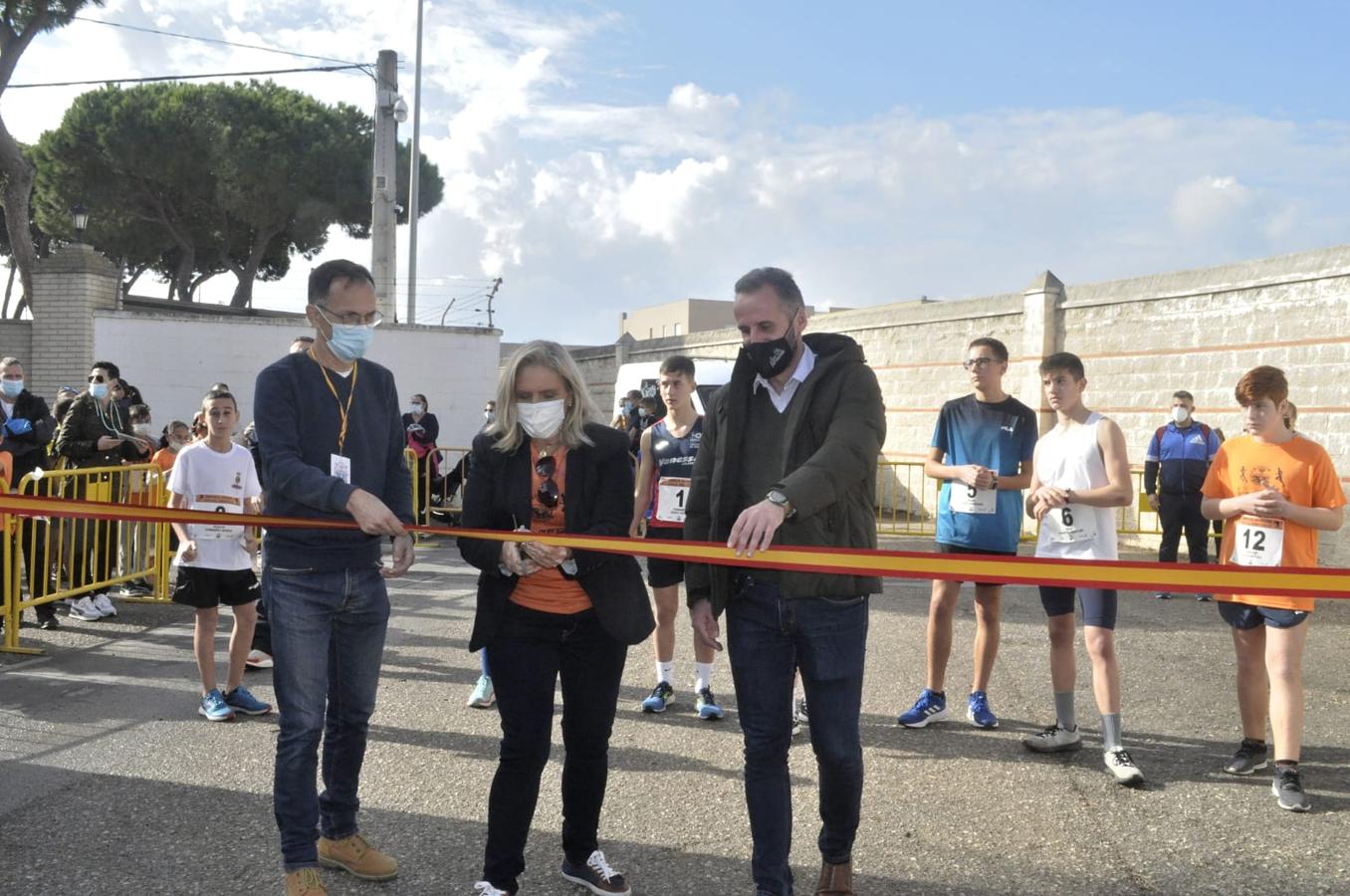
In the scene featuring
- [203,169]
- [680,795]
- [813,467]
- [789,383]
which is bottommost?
[680,795]

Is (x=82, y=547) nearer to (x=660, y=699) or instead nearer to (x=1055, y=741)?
(x=660, y=699)

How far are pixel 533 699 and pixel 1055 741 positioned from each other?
10.1ft

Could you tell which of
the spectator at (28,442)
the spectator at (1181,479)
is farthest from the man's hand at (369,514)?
the spectator at (1181,479)

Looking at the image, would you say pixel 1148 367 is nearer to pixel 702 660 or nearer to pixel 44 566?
pixel 702 660

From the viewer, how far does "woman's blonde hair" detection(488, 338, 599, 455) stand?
12.0 ft

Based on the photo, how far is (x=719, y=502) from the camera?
3664 mm

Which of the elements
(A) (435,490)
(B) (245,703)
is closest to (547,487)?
(B) (245,703)

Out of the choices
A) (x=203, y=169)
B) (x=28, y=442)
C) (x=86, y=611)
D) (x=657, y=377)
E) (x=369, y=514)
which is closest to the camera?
(x=369, y=514)

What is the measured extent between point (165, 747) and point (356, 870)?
83.7 inches

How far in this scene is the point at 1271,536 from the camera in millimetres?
4930

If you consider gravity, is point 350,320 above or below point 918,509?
above

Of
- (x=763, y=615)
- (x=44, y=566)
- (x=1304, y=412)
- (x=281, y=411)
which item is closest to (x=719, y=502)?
(x=763, y=615)

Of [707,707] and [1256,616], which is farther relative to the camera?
[707,707]

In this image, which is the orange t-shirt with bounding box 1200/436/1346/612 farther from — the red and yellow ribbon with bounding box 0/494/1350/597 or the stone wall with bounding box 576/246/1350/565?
the stone wall with bounding box 576/246/1350/565
